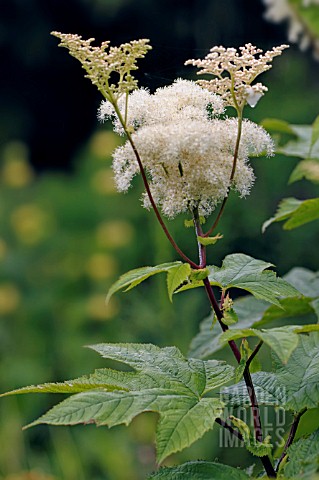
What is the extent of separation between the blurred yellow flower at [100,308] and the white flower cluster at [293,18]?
110cm

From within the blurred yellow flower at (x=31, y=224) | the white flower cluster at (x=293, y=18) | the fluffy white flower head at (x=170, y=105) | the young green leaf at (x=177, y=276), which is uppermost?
the white flower cluster at (x=293, y=18)

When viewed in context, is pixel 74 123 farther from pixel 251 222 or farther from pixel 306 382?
pixel 306 382

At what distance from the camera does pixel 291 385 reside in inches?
27.9

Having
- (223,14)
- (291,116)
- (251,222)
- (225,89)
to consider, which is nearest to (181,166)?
(225,89)

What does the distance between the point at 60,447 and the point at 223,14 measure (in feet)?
6.67

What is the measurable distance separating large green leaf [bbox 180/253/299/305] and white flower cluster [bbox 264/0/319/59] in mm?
541

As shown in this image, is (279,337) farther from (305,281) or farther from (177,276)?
(305,281)

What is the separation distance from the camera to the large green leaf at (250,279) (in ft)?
2.19

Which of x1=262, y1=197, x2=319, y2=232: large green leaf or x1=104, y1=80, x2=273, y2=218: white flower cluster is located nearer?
x1=104, y1=80, x2=273, y2=218: white flower cluster

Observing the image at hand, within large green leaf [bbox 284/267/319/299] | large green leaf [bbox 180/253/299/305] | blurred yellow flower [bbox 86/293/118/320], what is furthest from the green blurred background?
large green leaf [bbox 284/267/319/299]

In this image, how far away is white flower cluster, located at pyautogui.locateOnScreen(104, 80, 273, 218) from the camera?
67 cm

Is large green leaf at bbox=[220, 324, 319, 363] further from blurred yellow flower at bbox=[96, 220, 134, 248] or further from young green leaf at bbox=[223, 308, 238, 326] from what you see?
blurred yellow flower at bbox=[96, 220, 134, 248]

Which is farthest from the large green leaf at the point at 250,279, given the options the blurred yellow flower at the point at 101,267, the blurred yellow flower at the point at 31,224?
the blurred yellow flower at the point at 31,224

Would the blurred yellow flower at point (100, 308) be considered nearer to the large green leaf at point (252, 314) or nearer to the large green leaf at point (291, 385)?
the large green leaf at point (252, 314)
